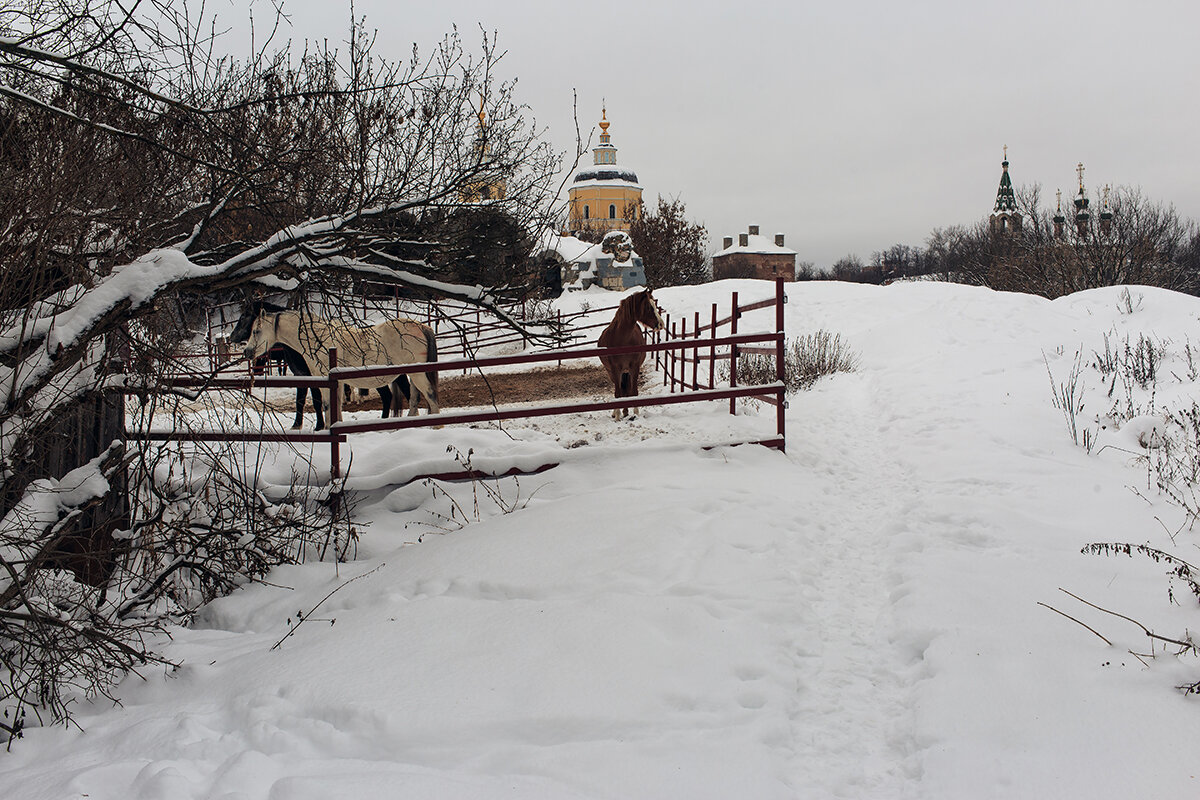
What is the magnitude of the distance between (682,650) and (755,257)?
8469 centimetres

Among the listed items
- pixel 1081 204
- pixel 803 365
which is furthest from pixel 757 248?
Answer: pixel 803 365

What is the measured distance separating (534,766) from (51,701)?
2.30 metres

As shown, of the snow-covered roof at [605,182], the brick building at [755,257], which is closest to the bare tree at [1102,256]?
the snow-covered roof at [605,182]

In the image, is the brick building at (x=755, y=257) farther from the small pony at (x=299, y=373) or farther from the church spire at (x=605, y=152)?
the small pony at (x=299, y=373)

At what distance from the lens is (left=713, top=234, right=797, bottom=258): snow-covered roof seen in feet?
279

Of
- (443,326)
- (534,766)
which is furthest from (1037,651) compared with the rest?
(443,326)

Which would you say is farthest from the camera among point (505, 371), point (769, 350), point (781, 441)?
point (505, 371)

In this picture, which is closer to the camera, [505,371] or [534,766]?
[534,766]

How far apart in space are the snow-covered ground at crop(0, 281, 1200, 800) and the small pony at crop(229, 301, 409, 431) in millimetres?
2416

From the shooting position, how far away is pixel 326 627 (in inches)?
167

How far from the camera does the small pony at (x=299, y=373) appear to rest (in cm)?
896

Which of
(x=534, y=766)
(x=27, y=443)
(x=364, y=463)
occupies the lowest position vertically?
(x=534, y=766)

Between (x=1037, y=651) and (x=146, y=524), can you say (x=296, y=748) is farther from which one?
(x=1037, y=651)

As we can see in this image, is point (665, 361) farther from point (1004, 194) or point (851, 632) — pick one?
point (1004, 194)
